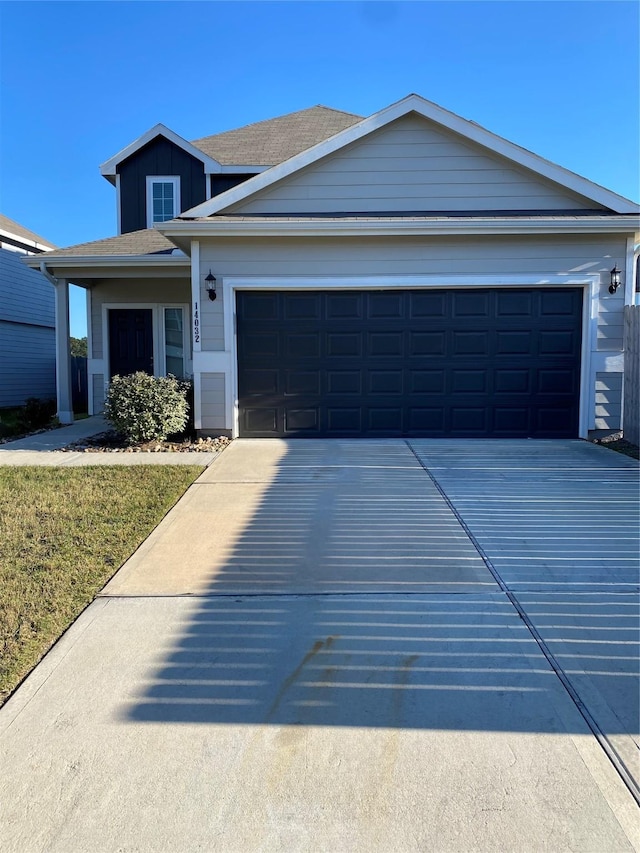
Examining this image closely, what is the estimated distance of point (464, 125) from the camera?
29.0ft

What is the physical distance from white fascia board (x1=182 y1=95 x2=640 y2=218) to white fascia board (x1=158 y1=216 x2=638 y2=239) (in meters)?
0.34

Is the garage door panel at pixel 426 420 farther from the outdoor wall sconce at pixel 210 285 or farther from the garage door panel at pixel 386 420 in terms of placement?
the outdoor wall sconce at pixel 210 285

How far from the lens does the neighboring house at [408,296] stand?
898 centimetres

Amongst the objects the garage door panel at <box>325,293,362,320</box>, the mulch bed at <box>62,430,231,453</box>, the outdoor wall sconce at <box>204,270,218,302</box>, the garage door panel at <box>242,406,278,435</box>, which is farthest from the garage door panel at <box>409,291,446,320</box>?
the mulch bed at <box>62,430,231,453</box>

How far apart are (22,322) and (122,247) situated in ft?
26.9

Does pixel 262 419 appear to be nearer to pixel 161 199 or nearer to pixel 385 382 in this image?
pixel 385 382

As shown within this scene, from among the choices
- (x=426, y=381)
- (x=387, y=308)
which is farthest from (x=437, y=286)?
(x=426, y=381)

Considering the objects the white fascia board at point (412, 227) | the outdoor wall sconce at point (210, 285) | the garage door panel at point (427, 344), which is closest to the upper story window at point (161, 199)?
the white fascia board at point (412, 227)

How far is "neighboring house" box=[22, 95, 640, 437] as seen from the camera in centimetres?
898

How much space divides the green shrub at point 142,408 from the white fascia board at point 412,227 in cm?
229

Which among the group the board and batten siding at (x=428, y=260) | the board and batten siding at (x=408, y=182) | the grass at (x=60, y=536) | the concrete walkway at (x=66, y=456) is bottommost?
the grass at (x=60, y=536)

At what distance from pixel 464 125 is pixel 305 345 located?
395cm

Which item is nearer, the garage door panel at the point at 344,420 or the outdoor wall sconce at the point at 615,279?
the outdoor wall sconce at the point at 615,279

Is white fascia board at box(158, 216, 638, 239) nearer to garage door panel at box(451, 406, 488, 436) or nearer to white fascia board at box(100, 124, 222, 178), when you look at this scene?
garage door panel at box(451, 406, 488, 436)
